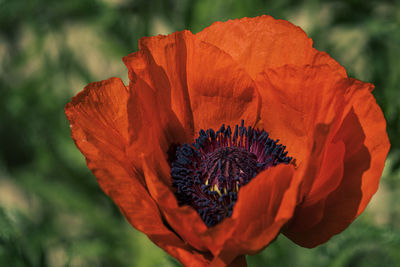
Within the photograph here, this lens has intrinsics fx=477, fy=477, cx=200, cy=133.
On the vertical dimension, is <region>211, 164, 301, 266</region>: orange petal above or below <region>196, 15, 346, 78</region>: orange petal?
below

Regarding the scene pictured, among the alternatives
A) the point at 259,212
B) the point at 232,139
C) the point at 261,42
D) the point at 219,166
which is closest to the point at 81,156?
the point at 232,139

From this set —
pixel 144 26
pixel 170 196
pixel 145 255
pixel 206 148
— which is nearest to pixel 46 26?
pixel 144 26

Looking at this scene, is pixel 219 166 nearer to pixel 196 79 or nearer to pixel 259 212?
pixel 196 79

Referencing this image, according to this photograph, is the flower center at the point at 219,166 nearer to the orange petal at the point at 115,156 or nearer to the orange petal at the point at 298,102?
the orange petal at the point at 298,102

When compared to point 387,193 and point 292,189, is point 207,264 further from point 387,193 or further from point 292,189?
point 387,193

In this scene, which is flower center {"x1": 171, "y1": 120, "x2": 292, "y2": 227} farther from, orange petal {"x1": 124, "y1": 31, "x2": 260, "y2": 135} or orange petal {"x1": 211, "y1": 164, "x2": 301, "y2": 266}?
orange petal {"x1": 211, "y1": 164, "x2": 301, "y2": 266}

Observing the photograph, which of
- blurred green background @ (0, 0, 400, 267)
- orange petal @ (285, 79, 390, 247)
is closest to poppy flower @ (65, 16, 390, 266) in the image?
orange petal @ (285, 79, 390, 247)

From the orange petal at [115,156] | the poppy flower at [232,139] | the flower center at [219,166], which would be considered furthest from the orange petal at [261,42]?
the orange petal at [115,156]
